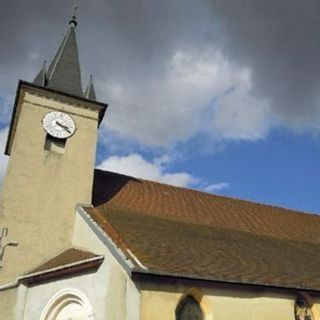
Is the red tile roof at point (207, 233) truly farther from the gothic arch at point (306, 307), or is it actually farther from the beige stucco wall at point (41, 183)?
the beige stucco wall at point (41, 183)

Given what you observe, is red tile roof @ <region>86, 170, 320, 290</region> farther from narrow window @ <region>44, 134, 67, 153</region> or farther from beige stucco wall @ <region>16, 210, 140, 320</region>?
narrow window @ <region>44, 134, 67, 153</region>

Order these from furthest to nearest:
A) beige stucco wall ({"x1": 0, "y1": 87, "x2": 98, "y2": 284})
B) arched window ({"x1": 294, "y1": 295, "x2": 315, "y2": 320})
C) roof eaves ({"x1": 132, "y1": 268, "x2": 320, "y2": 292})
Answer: beige stucco wall ({"x1": 0, "y1": 87, "x2": 98, "y2": 284})
arched window ({"x1": 294, "y1": 295, "x2": 315, "y2": 320})
roof eaves ({"x1": 132, "y1": 268, "x2": 320, "y2": 292})

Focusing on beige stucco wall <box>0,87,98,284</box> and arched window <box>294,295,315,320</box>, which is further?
beige stucco wall <box>0,87,98,284</box>

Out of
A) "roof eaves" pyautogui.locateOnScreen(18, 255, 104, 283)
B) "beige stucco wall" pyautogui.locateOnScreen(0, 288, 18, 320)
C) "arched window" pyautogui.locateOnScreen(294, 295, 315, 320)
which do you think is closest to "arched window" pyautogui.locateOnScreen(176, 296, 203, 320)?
"roof eaves" pyautogui.locateOnScreen(18, 255, 104, 283)

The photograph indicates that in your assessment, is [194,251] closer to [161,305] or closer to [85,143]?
[161,305]

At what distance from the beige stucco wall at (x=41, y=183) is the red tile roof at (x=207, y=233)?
3.96 ft

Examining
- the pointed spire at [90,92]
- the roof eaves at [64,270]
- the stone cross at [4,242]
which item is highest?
the pointed spire at [90,92]

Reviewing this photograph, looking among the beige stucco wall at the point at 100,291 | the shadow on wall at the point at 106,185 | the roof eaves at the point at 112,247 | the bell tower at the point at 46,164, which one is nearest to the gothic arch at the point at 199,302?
the beige stucco wall at the point at 100,291

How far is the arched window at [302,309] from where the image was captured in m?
13.1

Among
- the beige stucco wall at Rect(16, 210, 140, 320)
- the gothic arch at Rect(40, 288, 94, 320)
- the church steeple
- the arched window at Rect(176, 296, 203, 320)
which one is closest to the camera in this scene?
the beige stucco wall at Rect(16, 210, 140, 320)

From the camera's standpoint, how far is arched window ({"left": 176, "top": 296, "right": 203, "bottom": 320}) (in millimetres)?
11355

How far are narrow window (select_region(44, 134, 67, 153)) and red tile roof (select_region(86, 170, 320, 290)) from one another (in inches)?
88.7

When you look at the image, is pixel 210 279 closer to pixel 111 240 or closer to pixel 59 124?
pixel 111 240

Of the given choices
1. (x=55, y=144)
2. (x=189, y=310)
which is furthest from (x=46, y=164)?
(x=189, y=310)
